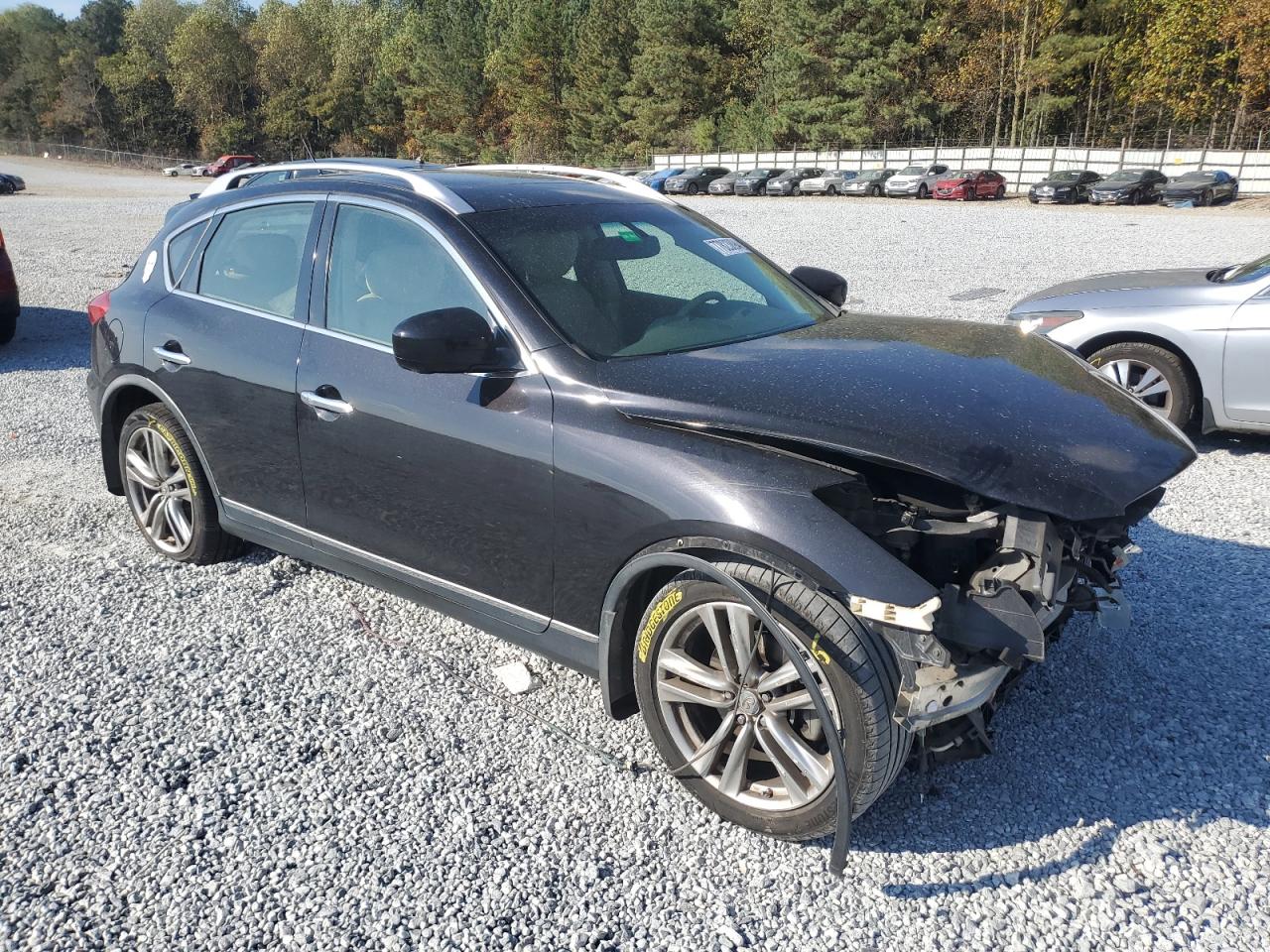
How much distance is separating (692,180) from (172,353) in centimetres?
4265

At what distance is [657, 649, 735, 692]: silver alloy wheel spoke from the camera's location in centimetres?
286

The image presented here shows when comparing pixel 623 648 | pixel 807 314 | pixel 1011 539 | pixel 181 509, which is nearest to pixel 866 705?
pixel 1011 539

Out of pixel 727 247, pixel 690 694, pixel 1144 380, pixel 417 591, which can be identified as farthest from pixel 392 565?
pixel 1144 380

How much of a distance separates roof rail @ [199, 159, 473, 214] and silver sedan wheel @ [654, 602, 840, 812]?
5.81 ft

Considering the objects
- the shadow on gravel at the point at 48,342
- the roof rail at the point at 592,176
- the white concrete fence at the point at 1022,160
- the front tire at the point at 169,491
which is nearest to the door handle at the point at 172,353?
the front tire at the point at 169,491

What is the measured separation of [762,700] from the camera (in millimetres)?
2811

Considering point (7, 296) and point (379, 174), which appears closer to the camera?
point (379, 174)

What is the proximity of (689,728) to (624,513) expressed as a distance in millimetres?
676

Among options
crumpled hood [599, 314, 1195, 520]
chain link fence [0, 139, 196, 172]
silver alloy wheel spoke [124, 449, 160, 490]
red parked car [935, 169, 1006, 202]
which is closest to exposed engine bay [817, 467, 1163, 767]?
crumpled hood [599, 314, 1195, 520]

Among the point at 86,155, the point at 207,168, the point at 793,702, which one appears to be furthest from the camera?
the point at 86,155

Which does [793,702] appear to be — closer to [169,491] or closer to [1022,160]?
[169,491]

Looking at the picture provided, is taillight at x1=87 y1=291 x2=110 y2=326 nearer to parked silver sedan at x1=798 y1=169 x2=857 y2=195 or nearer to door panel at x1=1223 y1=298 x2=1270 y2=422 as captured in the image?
door panel at x1=1223 y1=298 x2=1270 y2=422

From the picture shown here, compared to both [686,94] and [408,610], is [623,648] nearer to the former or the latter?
[408,610]

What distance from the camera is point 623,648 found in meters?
3.08
